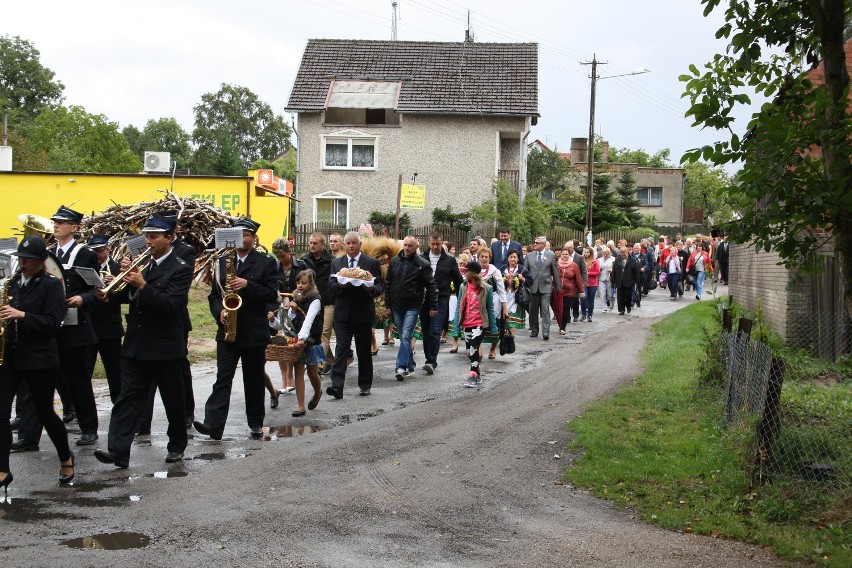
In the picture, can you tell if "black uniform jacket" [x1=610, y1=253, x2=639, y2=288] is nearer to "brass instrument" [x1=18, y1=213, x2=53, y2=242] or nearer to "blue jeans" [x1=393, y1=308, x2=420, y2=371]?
"blue jeans" [x1=393, y1=308, x2=420, y2=371]

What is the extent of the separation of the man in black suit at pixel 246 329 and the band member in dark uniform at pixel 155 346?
975mm

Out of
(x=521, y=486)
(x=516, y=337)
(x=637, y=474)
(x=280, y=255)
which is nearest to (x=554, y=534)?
(x=521, y=486)

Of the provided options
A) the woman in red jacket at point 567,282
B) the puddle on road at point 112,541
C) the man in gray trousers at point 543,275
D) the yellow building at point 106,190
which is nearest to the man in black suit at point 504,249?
the man in gray trousers at point 543,275

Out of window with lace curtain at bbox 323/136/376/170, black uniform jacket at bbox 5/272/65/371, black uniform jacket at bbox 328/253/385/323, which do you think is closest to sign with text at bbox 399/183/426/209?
window with lace curtain at bbox 323/136/376/170

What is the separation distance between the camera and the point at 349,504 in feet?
24.3

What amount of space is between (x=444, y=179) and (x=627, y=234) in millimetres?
11121

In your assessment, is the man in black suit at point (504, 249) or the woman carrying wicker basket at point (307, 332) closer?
the woman carrying wicker basket at point (307, 332)

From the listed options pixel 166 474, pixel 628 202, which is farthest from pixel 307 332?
pixel 628 202

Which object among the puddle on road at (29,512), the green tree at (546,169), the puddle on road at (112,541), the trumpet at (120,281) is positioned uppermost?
the green tree at (546,169)

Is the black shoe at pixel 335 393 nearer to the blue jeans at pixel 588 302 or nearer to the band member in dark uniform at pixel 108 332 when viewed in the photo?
the band member in dark uniform at pixel 108 332

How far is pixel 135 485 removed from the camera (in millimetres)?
7824

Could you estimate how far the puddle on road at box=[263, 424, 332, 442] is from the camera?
400 inches

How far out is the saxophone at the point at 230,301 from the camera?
31.7 ft

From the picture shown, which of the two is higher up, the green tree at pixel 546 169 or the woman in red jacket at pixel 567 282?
the green tree at pixel 546 169
